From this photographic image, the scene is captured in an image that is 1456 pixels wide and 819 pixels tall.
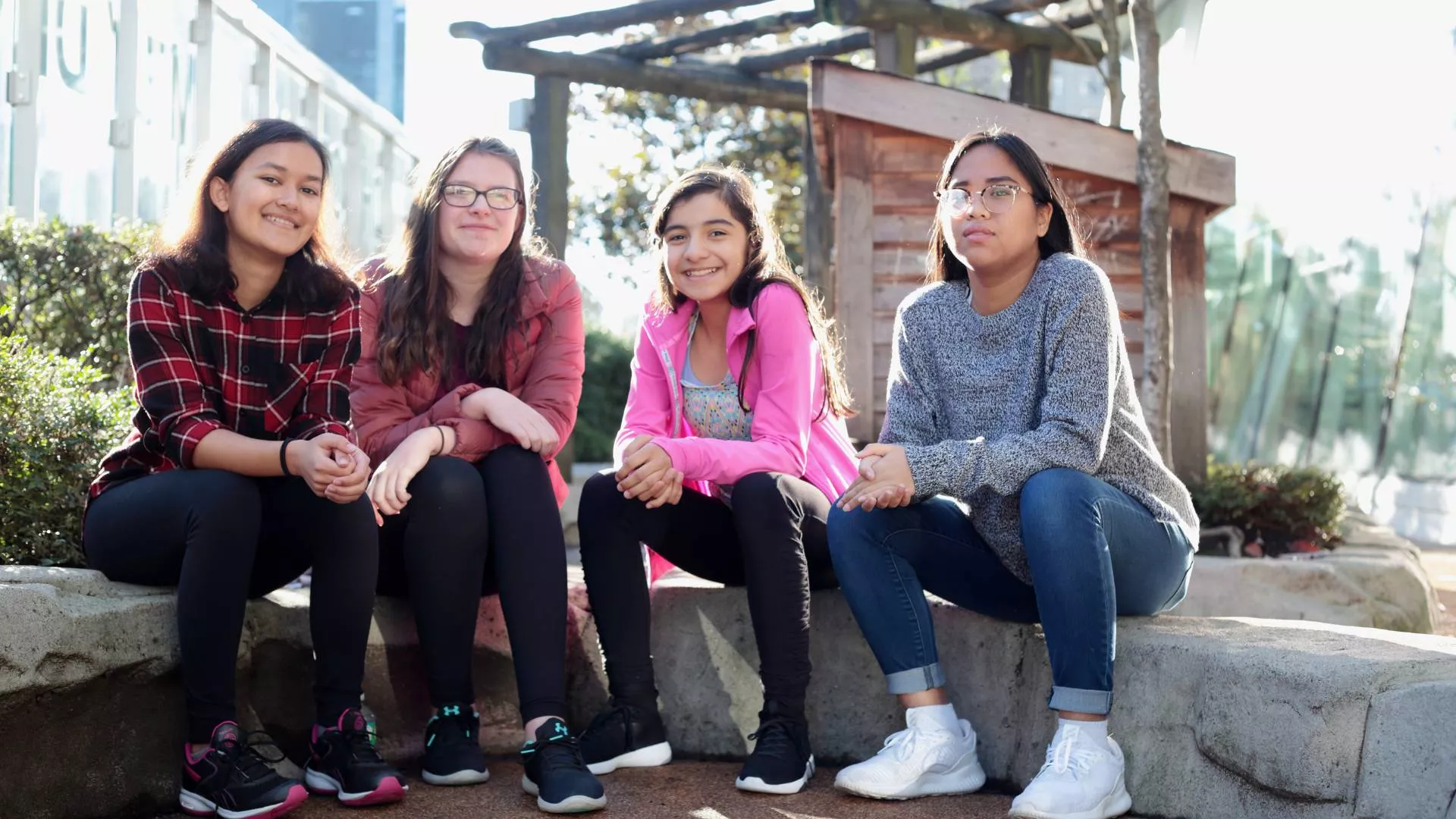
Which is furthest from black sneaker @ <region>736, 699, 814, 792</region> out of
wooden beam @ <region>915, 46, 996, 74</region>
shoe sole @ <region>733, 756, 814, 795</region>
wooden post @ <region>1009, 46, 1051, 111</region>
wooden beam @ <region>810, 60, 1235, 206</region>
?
wooden beam @ <region>915, 46, 996, 74</region>

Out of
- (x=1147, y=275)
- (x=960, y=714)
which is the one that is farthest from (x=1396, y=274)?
(x=960, y=714)

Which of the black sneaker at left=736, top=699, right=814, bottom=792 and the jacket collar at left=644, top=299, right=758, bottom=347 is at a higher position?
the jacket collar at left=644, top=299, right=758, bottom=347

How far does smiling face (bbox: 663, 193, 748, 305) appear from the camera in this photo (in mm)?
3240

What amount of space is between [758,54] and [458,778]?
21.9 ft

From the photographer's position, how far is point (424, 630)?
283 centimetres

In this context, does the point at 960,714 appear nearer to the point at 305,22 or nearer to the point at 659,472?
the point at 659,472

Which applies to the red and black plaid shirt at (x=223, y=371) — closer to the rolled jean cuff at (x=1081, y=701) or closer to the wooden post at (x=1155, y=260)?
the rolled jean cuff at (x=1081, y=701)

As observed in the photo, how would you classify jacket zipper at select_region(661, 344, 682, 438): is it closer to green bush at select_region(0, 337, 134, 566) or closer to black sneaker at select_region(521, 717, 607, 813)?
black sneaker at select_region(521, 717, 607, 813)

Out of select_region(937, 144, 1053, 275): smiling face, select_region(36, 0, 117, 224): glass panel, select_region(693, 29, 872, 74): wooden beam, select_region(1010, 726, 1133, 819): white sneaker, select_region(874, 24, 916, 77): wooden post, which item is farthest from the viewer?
select_region(693, 29, 872, 74): wooden beam

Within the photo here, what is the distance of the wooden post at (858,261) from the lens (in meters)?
6.13

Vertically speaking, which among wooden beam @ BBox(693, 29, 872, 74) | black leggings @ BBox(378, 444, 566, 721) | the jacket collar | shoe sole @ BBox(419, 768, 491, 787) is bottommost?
shoe sole @ BBox(419, 768, 491, 787)

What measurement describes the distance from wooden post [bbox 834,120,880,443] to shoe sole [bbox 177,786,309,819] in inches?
154

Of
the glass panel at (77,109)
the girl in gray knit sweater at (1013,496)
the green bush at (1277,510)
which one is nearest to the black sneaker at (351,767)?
the girl in gray knit sweater at (1013,496)

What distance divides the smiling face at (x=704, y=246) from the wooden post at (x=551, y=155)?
535cm
